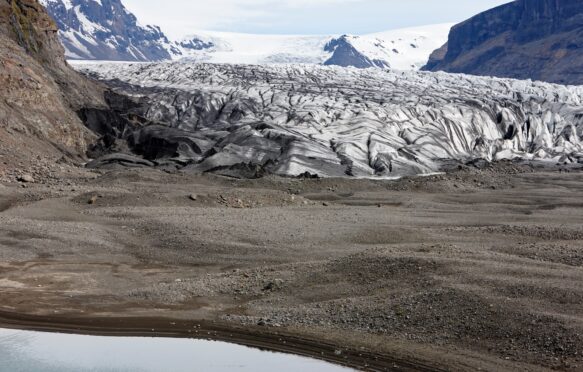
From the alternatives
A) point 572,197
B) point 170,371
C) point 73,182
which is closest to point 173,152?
point 73,182

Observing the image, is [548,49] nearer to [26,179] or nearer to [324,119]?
[324,119]

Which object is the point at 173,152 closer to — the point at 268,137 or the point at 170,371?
the point at 268,137

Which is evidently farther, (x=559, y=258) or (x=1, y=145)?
(x=1, y=145)

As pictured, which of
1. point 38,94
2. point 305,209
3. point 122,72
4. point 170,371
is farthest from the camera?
point 122,72

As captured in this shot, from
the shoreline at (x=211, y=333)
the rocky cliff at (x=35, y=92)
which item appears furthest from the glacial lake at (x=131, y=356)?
the rocky cliff at (x=35, y=92)

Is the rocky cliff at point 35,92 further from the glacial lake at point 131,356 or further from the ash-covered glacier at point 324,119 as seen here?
the glacial lake at point 131,356

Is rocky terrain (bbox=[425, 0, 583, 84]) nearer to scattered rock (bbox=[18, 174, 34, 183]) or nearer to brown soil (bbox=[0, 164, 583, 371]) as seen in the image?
brown soil (bbox=[0, 164, 583, 371])
